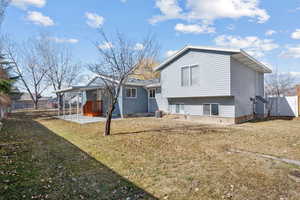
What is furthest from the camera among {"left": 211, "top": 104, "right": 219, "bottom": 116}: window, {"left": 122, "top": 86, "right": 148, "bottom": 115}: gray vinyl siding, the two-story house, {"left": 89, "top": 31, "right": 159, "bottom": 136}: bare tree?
{"left": 122, "top": 86, "right": 148, "bottom": 115}: gray vinyl siding

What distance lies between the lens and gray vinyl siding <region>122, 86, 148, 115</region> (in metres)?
17.0

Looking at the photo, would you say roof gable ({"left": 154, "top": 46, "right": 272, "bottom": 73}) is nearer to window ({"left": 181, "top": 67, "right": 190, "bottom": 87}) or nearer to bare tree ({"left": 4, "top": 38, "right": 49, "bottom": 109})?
window ({"left": 181, "top": 67, "right": 190, "bottom": 87})

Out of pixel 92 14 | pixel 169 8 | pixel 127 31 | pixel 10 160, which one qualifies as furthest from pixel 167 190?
pixel 169 8

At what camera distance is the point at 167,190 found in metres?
3.35

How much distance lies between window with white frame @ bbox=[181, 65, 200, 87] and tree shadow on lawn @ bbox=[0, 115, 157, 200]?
1038 cm

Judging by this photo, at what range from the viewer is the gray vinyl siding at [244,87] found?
496 inches

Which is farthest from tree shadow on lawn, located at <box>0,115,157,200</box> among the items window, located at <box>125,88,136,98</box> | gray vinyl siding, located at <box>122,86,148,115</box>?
window, located at <box>125,88,136,98</box>

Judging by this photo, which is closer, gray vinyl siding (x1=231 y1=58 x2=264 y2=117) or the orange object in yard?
gray vinyl siding (x1=231 y1=58 x2=264 y2=117)

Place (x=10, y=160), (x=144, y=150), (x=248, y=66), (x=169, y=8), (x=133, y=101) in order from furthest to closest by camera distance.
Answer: (x=133, y=101) → (x=248, y=66) → (x=169, y=8) → (x=144, y=150) → (x=10, y=160)

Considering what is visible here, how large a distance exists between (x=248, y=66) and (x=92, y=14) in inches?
508

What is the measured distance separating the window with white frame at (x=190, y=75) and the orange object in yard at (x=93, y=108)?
365 inches

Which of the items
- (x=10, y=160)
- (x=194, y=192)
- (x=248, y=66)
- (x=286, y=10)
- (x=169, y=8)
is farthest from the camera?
(x=248, y=66)

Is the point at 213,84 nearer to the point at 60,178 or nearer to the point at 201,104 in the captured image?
the point at 201,104

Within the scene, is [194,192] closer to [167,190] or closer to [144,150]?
[167,190]
